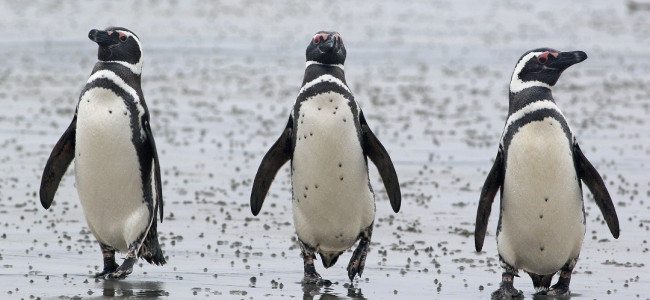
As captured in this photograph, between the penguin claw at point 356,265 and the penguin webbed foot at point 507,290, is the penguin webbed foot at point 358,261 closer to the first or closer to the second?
the penguin claw at point 356,265

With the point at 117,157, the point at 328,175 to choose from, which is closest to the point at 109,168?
the point at 117,157

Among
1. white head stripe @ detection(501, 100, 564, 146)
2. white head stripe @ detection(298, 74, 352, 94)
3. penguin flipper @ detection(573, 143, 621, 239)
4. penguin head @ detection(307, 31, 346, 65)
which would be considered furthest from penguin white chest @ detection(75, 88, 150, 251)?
penguin flipper @ detection(573, 143, 621, 239)

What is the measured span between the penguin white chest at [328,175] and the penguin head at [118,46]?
1035 mm

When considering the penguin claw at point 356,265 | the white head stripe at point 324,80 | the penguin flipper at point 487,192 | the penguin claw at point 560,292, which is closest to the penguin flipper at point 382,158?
the white head stripe at point 324,80

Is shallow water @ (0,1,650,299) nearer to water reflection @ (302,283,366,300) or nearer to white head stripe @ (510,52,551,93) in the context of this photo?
water reflection @ (302,283,366,300)

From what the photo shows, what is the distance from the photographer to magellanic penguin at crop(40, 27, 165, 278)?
6.88 meters

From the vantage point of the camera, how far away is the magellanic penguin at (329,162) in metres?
6.98

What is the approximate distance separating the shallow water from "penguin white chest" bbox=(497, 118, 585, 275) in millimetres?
342

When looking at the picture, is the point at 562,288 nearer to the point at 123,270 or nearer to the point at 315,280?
the point at 315,280

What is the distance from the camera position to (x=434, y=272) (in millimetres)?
7234

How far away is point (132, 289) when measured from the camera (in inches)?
258

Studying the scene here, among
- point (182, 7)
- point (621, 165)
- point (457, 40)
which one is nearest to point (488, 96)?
point (621, 165)

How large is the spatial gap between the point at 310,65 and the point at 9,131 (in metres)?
6.35

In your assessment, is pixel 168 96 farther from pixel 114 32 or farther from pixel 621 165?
pixel 114 32
